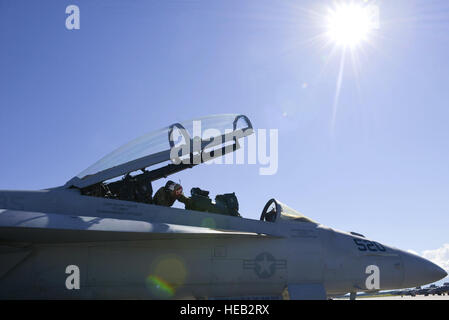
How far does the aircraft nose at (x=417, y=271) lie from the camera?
272 inches

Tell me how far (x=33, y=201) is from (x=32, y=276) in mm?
1208

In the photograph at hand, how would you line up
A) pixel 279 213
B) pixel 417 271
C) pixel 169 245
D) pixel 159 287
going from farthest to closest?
pixel 279 213 → pixel 417 271 → pixel 169 245 → pixel 159 287

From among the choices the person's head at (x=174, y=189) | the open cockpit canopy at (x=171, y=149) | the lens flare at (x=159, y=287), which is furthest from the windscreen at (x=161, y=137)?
the lens flare at (x=159, y=287)

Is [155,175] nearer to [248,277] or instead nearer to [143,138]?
[143,138]

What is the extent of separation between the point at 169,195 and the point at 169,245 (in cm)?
138

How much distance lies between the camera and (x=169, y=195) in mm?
7051

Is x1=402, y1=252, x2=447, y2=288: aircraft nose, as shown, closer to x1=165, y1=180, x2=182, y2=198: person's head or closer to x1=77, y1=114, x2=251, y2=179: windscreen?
x1=77, y1=114, x2=251, y2=179: windscreen

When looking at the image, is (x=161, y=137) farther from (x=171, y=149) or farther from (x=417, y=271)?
(x=417, y=271)


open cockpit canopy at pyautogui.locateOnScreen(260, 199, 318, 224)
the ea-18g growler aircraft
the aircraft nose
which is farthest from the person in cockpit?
the aircraft nose

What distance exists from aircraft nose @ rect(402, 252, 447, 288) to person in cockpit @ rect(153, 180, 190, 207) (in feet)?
15.1

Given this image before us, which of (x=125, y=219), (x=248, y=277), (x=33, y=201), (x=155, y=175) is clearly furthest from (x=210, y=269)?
(x=33, y=201)

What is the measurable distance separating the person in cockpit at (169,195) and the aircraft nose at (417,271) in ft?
15.1

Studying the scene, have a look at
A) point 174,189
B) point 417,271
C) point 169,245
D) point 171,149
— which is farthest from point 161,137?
point 417,271

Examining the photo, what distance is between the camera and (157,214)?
6.15 metres
